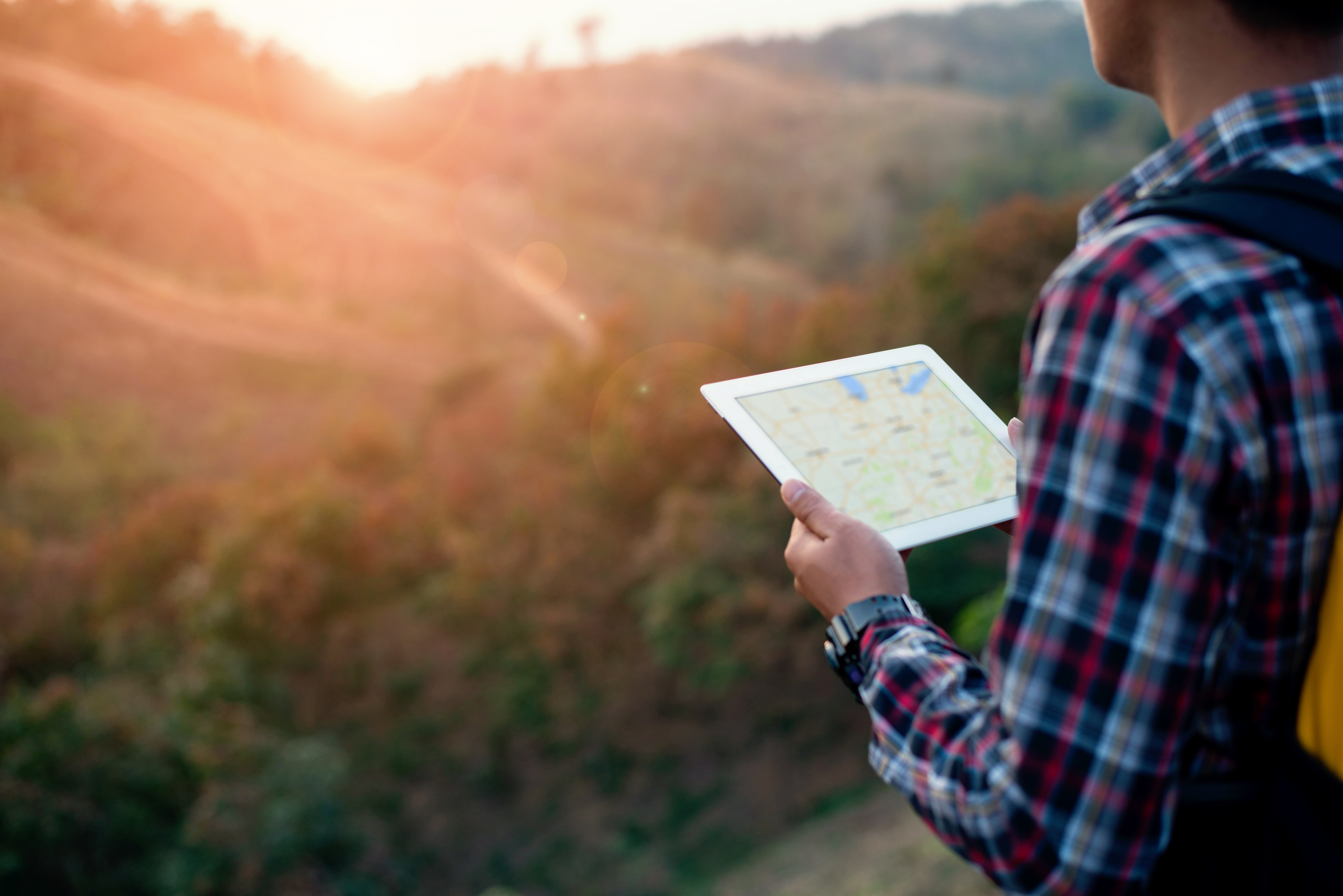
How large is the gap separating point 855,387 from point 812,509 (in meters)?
0.34

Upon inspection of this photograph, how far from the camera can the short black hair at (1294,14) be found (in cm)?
74

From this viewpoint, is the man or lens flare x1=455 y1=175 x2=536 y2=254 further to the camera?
lens flare x1=455 y1=175 x2=536 y2=254

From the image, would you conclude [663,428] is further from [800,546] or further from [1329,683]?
[1329,683]

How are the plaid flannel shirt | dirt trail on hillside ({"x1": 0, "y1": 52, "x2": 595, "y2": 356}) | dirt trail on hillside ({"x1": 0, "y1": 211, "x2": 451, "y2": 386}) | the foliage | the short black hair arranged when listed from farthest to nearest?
dirt trail on hillside ({"x1": 0, "y1": 52, "x2": 595, "y2": 356}) < dirt trail on hillside ({"x1": 0, "y1": 211, "x2": 451, "y2": 386}) < the foliage < the short black hair < the plaid flannel shirt

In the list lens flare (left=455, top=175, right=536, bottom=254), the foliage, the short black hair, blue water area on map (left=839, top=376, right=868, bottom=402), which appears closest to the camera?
the short black hair

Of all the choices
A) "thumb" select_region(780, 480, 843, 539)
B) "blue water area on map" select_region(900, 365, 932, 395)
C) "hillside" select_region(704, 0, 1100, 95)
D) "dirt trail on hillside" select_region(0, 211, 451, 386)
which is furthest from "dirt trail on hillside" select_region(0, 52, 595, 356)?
"hillside" select_region(704, 0, 1100, 95)

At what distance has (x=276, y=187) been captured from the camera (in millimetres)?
23438

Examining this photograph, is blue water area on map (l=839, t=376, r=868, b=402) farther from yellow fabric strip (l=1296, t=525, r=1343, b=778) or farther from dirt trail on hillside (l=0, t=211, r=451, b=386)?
dirt trail on hillside (l=0, t=211, r=451, b=386)

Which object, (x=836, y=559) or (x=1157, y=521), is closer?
(x=1157, y=521)

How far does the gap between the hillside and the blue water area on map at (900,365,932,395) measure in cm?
4598

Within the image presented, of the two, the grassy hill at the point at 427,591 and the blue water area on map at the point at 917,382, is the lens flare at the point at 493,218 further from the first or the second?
the blue water area on map at the point at 917,382

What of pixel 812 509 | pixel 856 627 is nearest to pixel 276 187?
pixel 812 509

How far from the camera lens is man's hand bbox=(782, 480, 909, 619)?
937 millimetres

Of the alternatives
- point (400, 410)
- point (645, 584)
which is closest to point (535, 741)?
point (645, 584)
